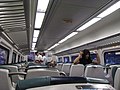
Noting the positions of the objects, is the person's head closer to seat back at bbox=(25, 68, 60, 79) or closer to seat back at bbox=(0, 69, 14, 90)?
seat back at bbox=(25, 68, 60, 79)

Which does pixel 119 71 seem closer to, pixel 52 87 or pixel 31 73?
pixel 31 73

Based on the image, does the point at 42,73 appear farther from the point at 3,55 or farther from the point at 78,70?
the point at 3,55

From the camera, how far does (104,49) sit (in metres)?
7.42

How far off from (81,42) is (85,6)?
18.6 ft

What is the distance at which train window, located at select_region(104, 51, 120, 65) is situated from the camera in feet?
22.3

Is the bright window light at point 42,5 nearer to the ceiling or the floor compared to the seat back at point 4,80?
nearer to the ceiling

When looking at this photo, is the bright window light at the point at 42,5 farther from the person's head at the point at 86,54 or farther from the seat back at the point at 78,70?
the person's head at the point at 86,54

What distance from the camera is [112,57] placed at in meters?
7.27

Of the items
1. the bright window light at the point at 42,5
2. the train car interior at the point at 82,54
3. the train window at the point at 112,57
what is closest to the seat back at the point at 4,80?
the train car interior at the point at 82,54

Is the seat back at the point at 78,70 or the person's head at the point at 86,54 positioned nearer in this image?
the seat back at the point at 78,70

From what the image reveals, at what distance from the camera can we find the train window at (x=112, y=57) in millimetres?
6802

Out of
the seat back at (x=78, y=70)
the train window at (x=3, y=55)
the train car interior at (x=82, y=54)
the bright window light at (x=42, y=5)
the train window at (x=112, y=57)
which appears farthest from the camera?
the train window at (x=3, y=55)

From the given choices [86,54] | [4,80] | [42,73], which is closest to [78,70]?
[86,54]

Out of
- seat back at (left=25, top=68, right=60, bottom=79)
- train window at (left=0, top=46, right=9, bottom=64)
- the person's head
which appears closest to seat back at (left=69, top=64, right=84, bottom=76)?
the person's head
